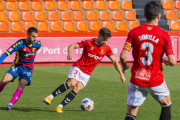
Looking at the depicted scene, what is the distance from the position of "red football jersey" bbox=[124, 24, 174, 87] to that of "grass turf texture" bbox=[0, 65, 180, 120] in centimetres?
213

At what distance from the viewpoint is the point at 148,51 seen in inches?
158

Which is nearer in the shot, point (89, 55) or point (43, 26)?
point (89, 55)

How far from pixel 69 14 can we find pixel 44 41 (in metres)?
3.44

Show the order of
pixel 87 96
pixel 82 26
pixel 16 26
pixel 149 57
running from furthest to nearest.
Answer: pixel 82 26 < pixel 16 26 < pixel 87 96 < pixel 149 57

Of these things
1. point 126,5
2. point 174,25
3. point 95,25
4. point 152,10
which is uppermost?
point 152,10

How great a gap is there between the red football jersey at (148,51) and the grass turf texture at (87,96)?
6.99ft

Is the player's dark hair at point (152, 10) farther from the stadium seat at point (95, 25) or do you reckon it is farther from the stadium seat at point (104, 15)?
the stadium seat at point (104, 15)

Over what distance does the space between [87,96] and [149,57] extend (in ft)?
14.8

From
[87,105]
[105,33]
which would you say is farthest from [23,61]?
[105,33]

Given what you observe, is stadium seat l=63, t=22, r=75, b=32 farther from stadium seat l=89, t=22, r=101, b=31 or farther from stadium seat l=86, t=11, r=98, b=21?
stadium seat l=86, t=11, r=98, b=21

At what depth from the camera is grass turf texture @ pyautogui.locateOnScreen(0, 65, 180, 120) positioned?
20.4 feet

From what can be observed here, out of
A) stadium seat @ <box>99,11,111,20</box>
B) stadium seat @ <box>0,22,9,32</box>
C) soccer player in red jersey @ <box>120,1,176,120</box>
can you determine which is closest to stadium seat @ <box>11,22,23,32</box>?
stadium seat @ <box>0,22,9,32</box>

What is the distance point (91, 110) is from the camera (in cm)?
678

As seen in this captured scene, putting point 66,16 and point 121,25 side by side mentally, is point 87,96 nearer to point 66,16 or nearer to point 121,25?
point 66,16
